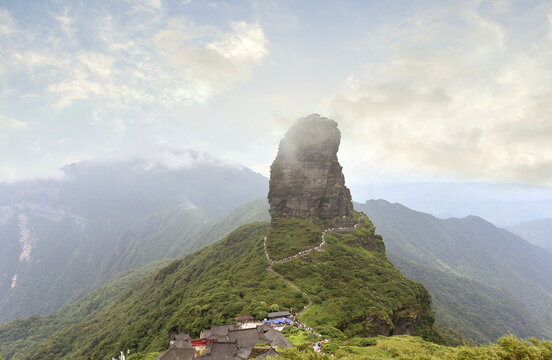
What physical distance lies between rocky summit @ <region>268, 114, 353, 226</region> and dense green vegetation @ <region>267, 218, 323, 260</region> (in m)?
3.10

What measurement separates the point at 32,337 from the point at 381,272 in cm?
15737

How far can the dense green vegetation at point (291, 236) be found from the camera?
74562 mm

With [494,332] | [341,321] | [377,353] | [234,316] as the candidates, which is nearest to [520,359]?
[377,353]

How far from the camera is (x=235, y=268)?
79.8 metres

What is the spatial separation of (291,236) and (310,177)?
20.1 m

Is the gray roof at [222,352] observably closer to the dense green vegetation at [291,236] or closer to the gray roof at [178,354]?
the gray roof at [178,354]

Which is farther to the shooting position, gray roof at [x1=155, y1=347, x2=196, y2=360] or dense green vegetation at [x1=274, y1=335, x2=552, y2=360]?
gray roof at [x1=155, y1=347, x2=196, y2=360]

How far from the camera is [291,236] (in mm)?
81000

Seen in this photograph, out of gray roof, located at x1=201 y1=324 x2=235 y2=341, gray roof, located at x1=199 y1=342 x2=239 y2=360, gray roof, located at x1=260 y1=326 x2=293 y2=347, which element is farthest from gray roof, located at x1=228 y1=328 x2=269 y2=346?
gray roof, located at x1=201 y1=324 x2=235 y2=341

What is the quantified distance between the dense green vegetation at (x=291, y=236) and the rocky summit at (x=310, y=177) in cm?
310

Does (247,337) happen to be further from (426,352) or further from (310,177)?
(310,177)

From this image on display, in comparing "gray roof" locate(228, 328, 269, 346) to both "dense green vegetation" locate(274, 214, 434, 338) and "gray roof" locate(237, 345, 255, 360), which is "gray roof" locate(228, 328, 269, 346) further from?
"dense green vegetation" locate(274, 214, 434, 338)

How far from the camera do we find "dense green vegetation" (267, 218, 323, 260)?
7456 cm

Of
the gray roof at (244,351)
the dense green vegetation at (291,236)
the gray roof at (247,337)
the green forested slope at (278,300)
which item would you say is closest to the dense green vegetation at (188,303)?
the green forested slope at (278,300)
